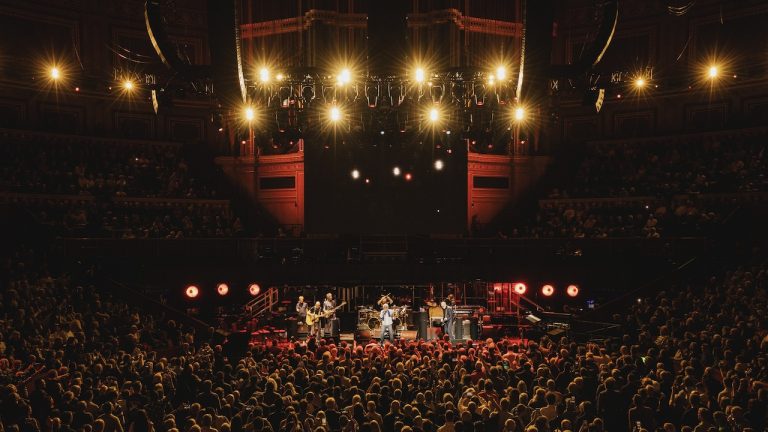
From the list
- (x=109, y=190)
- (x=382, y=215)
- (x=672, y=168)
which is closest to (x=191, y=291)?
(x=109, y=190)

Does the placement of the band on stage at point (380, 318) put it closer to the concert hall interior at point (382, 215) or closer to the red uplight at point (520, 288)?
the concert hall interior at point (382, 215)

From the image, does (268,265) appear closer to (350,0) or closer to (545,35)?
(350,0)

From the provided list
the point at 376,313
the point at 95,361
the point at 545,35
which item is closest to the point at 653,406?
the point at 545,35

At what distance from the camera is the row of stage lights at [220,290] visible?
24469 mm

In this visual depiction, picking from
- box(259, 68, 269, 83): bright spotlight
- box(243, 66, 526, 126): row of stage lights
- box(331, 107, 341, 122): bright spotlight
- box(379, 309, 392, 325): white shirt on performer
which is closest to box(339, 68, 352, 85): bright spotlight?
box(243, 66, 526, 126): row of stage lights

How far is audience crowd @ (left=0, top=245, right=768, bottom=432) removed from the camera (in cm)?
951

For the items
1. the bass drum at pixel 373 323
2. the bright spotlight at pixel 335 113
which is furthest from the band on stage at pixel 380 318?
the bright spotlight at pixel 335 113

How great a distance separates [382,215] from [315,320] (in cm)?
762

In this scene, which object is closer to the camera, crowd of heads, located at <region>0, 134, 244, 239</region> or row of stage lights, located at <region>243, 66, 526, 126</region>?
row of stage lights, located at <region>243, 66, 526, 126</region>

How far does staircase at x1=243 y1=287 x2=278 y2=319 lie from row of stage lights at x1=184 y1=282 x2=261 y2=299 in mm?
755

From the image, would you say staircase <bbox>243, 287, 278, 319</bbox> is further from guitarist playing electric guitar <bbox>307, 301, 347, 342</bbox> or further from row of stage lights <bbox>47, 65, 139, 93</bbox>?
row of stage lights <bbox>47, 65, 139, 93</bbox>

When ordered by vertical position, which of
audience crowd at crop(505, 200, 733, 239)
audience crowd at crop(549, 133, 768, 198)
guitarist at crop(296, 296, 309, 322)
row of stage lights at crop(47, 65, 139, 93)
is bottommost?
guitarist at crop(296, 296, 309, 322)

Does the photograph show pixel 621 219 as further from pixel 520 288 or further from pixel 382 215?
pixel 382 215

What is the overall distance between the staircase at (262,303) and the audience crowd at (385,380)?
20.0 ft
